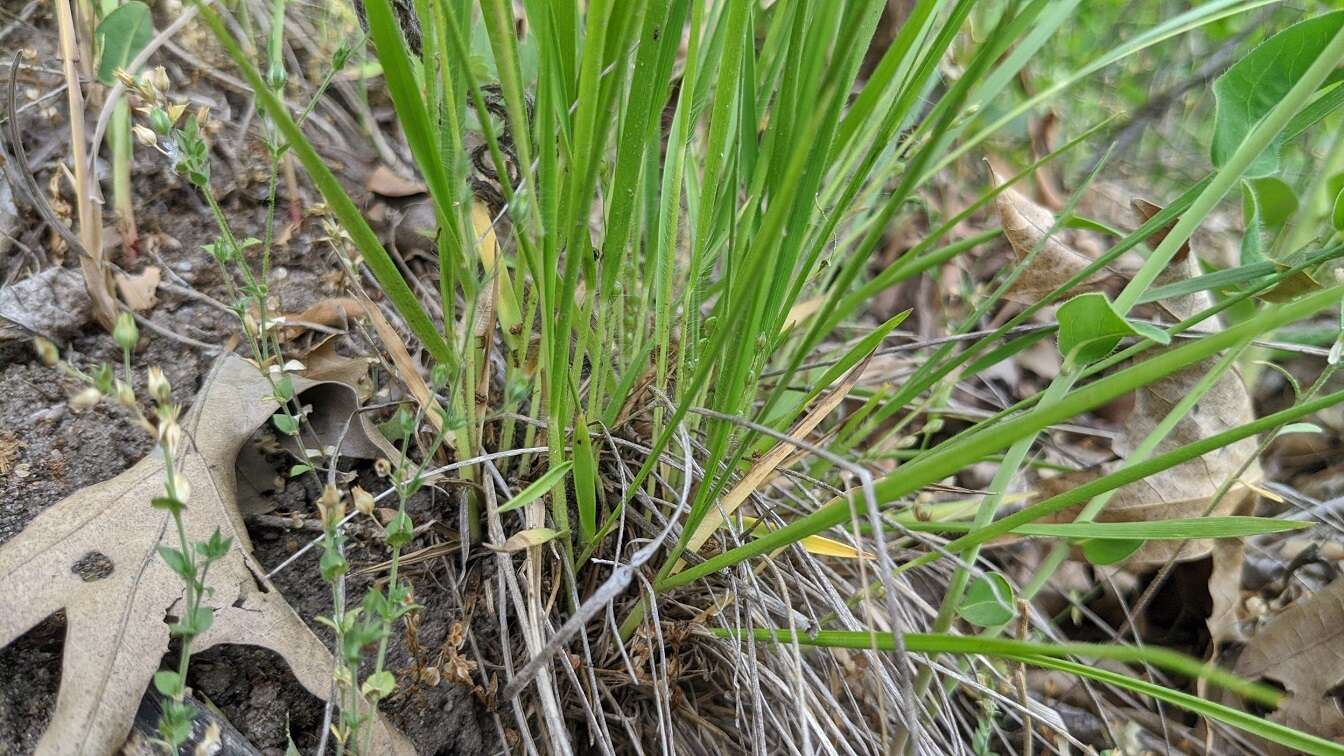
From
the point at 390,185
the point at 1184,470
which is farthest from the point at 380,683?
the point at 1184,470

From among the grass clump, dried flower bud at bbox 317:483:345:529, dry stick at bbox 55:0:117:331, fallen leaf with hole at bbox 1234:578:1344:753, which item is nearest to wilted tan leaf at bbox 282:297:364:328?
the grass clump

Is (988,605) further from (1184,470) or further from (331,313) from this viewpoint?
(331,313)

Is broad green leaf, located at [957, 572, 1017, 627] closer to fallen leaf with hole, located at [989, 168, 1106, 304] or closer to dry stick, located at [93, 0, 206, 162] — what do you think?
fallen leaf with hole, located at [989, 168, 1106, 304]

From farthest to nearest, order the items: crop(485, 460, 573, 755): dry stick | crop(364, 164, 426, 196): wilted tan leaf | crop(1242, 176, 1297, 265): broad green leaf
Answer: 1. crop(364, 164, 426, 196): wilted tan leaf
2. crop(1242, 176, 1297, 265): broad green leaf
3. crop(485, 460, 573, 755): dry stick

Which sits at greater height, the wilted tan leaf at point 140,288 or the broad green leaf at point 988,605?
the wilted tan leaf at point 140,288

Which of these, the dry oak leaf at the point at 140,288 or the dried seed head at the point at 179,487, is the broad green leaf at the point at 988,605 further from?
the dry oak leaf at the point at 140,288

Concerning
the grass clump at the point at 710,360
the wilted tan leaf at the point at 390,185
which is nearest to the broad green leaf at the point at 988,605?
the grass clump at the point at 710,360
